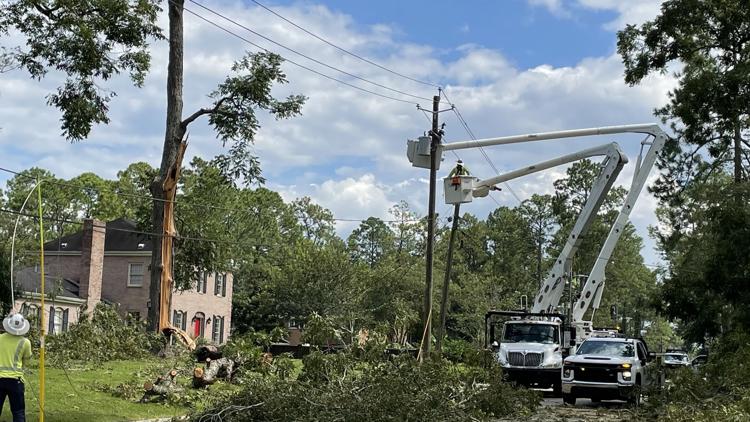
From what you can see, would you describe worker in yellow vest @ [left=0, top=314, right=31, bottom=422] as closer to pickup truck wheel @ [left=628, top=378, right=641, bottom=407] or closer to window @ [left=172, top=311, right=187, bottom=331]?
pickup truck wheel @ [left=628, top=378, right=641, bottom=407]

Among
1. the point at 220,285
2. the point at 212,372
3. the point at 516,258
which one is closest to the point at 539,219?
the point at 516,258

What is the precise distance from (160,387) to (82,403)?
1.81 metres

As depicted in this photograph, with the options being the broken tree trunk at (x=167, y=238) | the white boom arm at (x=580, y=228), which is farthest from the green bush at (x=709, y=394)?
the broken tree trunk at (x=167, y=238)

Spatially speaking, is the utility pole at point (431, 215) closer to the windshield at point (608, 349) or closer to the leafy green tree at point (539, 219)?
the windshield at point (608, 349)

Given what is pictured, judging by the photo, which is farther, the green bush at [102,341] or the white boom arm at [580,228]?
the white boom arm at [580,228]

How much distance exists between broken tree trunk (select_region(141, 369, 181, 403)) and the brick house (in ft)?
95.8

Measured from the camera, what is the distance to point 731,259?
22.7 metres

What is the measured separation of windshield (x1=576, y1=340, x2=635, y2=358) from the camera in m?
20.8

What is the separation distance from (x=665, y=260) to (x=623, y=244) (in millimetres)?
7317

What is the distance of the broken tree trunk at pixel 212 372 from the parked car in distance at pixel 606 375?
7.78m

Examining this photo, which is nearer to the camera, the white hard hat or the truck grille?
the white hard hat

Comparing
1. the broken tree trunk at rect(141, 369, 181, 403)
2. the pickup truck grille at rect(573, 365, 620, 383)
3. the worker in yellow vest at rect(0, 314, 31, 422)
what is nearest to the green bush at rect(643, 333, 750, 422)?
the pickup truck grille at rect(573, 365, 620, 383)

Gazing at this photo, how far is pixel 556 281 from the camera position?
25.2 meters

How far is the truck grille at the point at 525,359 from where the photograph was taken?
74.5ft
